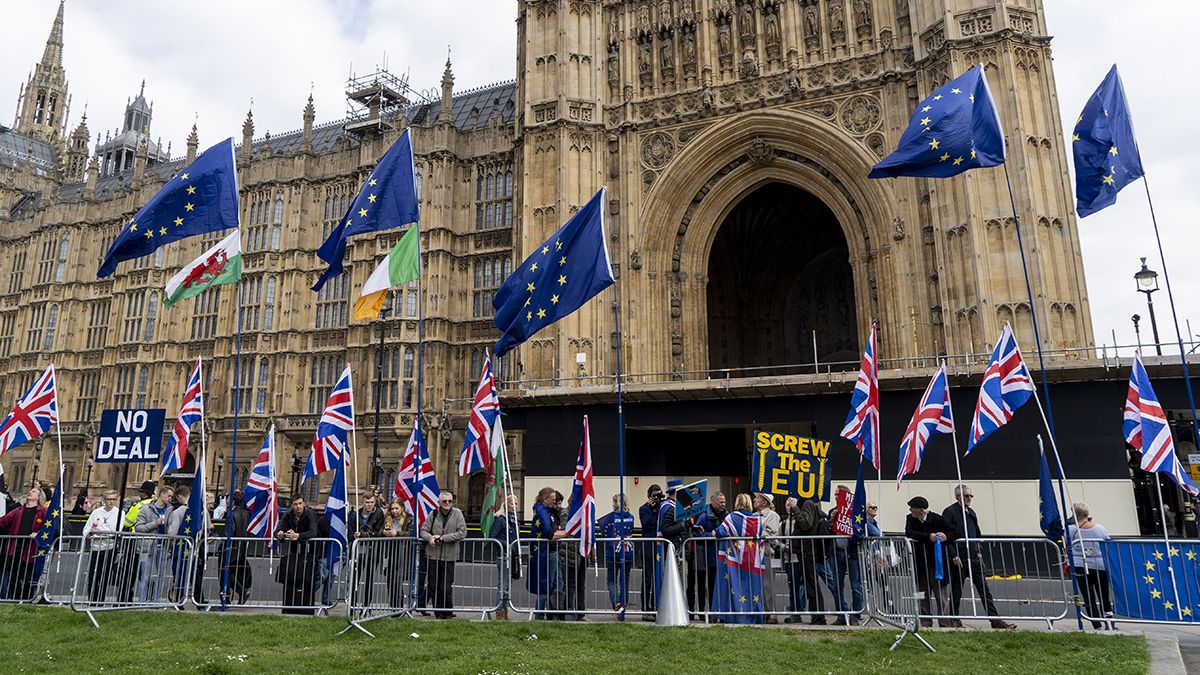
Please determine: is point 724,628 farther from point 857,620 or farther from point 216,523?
point 216,523

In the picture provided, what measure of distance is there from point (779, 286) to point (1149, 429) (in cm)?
2758

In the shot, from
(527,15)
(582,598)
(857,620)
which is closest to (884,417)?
(857,620)

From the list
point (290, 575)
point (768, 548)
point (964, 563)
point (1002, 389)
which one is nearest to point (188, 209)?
point (290, 575)

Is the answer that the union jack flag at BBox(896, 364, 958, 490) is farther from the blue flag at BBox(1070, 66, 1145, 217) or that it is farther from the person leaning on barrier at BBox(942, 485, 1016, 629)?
the blue flag at BBox(1070, 66, 1145, 217)

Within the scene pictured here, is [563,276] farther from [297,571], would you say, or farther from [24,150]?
[24,150]

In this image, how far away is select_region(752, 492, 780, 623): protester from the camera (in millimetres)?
10398

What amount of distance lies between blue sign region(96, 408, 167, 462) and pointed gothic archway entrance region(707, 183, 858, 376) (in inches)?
989

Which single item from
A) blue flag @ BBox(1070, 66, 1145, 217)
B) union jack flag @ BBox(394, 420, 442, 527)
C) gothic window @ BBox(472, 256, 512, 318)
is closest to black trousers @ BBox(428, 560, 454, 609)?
union jack flag @ BBox(394, 420, 442, 527)

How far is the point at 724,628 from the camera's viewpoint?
9.42m

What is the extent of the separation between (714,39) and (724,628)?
2490 cm

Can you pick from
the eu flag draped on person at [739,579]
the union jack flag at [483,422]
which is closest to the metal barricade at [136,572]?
the union jack flag at [483,422]

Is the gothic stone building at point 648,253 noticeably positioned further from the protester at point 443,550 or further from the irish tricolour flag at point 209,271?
the irish tricolour flag at point 209,271

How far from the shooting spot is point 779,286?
37.9 meters

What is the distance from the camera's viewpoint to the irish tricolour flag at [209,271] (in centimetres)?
1324
